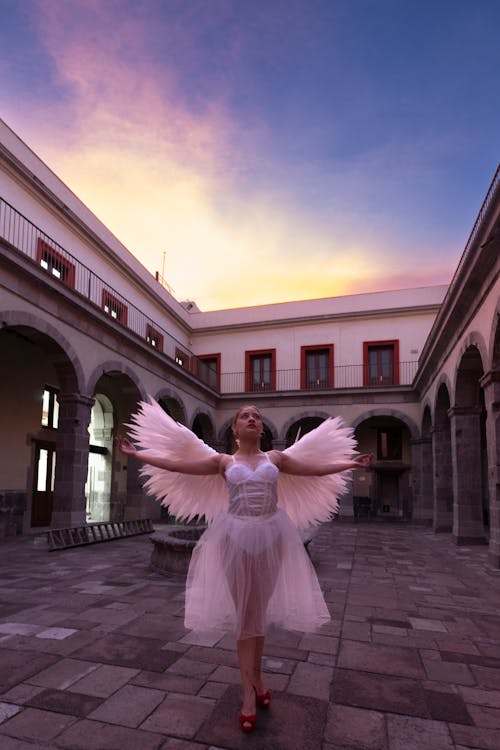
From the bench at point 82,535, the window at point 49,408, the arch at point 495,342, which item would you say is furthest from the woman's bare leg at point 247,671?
the window at point 49,408

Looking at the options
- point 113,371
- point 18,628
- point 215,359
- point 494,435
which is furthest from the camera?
point 215,359

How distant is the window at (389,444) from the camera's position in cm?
2092

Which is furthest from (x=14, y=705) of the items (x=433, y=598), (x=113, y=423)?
(x=113, y=423)

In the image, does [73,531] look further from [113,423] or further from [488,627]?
[488,627]

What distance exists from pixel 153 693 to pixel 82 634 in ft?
4.84

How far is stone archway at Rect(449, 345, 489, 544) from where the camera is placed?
11.5 meters

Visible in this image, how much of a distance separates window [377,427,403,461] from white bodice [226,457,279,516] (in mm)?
18775

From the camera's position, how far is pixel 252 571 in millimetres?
2871

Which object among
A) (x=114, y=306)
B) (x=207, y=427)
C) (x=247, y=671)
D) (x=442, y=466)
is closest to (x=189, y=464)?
(x=247, y=671)

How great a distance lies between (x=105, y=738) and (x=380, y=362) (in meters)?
19.5

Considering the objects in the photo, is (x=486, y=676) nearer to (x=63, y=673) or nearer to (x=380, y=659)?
(x=380, y=659)

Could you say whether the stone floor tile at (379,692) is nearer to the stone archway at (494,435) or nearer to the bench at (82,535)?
the stone archway at (494,435)

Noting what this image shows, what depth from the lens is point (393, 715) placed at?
2945mm

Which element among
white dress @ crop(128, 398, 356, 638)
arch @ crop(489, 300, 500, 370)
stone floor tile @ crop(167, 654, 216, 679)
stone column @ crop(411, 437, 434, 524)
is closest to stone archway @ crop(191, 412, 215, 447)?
stone column @ crop(411, 437, 434, 524)
